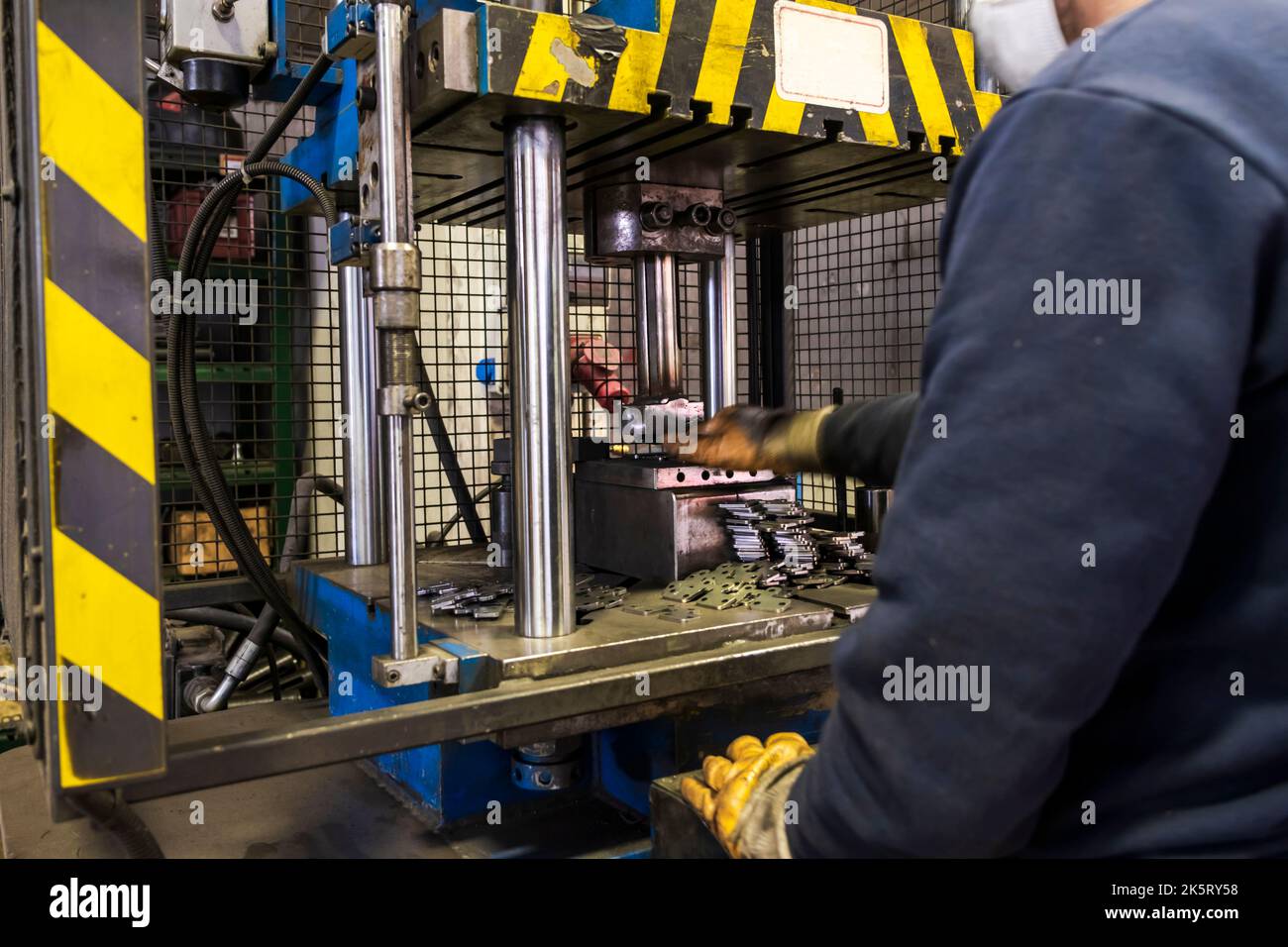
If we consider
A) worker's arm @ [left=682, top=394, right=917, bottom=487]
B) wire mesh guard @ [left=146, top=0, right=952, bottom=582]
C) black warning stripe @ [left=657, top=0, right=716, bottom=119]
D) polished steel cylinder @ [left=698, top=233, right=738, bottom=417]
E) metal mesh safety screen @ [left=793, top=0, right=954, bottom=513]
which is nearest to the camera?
worker's arm @ [left=682, top=394, right=917, bottom=487]

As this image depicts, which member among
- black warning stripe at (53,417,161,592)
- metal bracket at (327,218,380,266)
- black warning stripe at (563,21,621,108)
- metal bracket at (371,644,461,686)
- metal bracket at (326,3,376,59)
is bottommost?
metal bracket at (371,644,461,686)

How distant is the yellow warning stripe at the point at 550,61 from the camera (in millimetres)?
1293

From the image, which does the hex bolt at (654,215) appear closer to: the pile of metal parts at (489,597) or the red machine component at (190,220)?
the pile of metal parts at (489,597)

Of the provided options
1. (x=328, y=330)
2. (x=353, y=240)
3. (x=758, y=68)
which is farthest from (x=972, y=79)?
(x=328, y=330)

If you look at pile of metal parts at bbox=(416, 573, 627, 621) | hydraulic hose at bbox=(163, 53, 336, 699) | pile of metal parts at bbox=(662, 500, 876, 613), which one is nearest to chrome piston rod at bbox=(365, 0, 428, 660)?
pile of metal parts at bbox=(416, 573, 627, 621)

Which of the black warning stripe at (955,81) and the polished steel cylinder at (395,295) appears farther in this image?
the black warning stripe at (955,81)

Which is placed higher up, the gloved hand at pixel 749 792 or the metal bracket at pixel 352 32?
the metal bracket at pixel 352 32

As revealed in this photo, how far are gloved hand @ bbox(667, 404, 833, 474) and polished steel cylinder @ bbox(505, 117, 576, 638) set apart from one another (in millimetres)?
208

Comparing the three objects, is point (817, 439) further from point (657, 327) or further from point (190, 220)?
point (190, 220)

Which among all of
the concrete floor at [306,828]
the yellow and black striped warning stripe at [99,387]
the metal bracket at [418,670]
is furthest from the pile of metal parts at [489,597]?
the yellow and black striped warning stripe at [99,387]

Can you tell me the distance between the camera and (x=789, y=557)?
1.74 metres

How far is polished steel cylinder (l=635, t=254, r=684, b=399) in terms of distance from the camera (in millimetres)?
1798

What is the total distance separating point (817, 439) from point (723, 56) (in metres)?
0.59

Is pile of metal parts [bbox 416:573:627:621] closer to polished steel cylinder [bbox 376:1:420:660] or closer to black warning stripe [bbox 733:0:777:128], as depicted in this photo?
polished steel cylinder [bbox 376:1:420:660]
